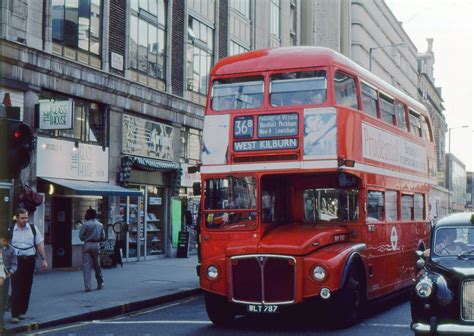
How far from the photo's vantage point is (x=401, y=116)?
15.7 m

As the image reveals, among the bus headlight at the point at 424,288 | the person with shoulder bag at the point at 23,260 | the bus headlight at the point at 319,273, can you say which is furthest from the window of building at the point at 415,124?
the person with shoulder bag at the point at 23,260

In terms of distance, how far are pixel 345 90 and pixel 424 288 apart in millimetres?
4406

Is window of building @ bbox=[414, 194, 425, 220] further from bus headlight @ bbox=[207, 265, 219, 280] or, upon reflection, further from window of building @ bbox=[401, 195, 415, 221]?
bus headlight @ bbox=[207, 265, 219, 280]

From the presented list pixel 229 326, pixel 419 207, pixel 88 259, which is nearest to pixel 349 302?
pixel 229 326

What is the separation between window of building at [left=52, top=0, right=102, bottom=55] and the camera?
21219 mm

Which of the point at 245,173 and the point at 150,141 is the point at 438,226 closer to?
the point at 245,173

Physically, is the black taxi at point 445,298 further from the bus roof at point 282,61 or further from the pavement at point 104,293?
the pavement at point 104,293

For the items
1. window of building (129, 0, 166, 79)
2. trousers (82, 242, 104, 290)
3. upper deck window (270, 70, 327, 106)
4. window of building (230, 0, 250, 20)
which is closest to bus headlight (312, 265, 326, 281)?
upper deck window (270, 70, 327, 106)

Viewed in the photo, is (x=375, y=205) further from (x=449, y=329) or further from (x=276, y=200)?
(x=449, y=329)

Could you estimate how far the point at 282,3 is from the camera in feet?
133

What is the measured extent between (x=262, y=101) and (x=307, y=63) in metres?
0.96

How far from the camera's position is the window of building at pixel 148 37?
84.1 ft

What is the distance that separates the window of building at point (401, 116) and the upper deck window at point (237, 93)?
4.14m

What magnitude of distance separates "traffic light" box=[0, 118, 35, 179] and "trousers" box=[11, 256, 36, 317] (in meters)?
3.51
